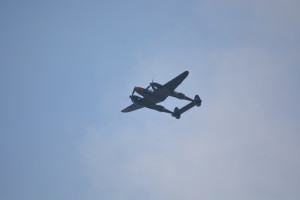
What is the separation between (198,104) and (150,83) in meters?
10.2

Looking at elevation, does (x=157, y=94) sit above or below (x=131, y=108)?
below

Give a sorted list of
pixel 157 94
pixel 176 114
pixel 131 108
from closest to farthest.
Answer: pixel 157 94, pixel 176 114, pixel 131 108

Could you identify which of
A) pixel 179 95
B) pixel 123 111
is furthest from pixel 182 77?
pixel 123 111

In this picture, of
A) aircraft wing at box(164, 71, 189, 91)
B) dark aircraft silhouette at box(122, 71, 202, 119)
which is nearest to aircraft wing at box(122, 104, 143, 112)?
dark aircraft silhouette at box(122, 71, 202, 119)

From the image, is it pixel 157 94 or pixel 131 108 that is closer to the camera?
pixel 157 94

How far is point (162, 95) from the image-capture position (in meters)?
48.9

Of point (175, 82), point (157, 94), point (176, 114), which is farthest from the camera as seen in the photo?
point (176, 114)

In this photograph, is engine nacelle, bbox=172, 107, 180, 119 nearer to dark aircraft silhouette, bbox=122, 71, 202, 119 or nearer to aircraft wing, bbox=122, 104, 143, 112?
dark aircraft silhouette, bbox=122, 71, 202, 119

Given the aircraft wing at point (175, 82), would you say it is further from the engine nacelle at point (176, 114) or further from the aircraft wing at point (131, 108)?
the aircraft wing at point (131, 108)

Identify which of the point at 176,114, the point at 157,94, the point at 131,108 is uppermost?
the point at 131,108

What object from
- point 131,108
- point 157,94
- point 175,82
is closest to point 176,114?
point 157,94

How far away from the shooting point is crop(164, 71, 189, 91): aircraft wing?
1841 inches

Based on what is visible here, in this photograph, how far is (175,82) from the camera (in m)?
47.3

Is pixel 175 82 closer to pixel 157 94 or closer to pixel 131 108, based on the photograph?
pixel 157 94
